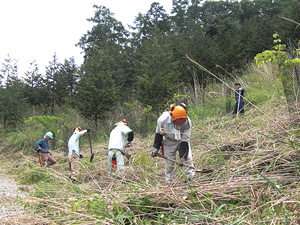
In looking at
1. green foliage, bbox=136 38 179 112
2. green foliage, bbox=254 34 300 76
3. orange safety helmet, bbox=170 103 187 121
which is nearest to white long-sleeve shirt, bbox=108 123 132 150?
orange safety helmet, bbox=170 103 187 121

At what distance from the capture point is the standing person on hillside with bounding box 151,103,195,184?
431 cm

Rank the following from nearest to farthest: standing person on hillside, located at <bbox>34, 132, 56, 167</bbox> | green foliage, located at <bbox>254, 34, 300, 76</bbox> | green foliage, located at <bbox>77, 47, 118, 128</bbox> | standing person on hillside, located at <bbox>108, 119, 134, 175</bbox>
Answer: green foliage, located at <bbox>254, 34, 300, 76</bbox> → standing person on hillside, located at <bbox>108, 119, 134, 175</bbox> → standing person on hillside, located at <bbox>34, 132, 56, 167</bbox> → green foliage, located at <bbox>77, 47, 118, 128</bbox>

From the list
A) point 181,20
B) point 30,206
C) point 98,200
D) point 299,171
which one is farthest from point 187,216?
point 181,20

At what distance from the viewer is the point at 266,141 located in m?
4.15

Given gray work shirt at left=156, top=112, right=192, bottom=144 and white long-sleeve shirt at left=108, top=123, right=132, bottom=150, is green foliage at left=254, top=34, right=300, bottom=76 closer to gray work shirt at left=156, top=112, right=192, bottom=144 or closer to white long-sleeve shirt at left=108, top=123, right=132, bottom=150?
gray work shirt at left=156, top=112, right=192, bottom=144

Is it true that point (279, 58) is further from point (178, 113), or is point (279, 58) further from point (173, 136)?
point (173, 136)

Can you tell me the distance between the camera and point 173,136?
4.49 meters

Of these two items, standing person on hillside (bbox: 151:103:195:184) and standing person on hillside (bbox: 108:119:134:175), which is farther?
standing person on hillside (bbox: 108:119:134:175)

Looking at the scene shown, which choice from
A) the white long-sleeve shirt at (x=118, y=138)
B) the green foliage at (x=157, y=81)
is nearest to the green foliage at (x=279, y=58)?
the white long-sleeve shirt at (x=118, y=138)

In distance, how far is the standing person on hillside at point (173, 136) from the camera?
14.2ft

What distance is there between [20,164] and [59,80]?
912cm

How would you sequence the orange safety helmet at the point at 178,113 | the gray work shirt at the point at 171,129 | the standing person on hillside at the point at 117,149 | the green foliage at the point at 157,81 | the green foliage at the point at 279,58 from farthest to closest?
the green foliage at the point at 157,81 → the standing person on hillside at the point at 117,149 → the gray work shirt at the point at 171,129 → the orange safety helmet at the point at 178,113 → the green foliage at the point at 279,58

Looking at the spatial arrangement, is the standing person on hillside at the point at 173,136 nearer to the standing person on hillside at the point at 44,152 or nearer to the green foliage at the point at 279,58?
the green foliage at the point at 279,58

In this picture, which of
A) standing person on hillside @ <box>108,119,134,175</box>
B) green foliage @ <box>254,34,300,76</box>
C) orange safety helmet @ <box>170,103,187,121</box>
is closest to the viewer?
green foliage @ <box>254,34,300,76</box>
